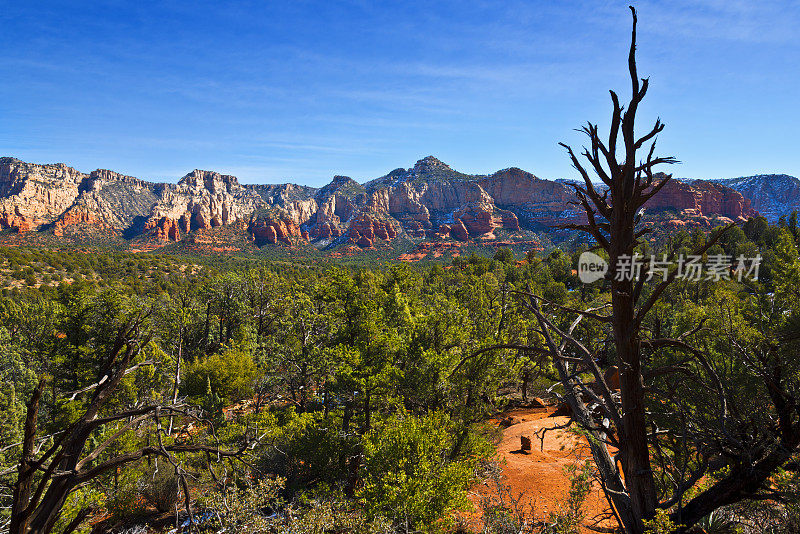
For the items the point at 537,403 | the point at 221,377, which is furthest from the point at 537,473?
the point at 221,377

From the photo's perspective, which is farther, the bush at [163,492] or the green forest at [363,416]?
the bush at [163,492]

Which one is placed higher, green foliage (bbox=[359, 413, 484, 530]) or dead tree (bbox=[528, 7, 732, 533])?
dead tree (bbox=[528, 7, 732, 533])

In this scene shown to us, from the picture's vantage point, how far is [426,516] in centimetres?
Answer: 1132

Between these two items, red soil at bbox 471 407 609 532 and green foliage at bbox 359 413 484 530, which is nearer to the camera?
green foliage at bbox 359 413 484 530

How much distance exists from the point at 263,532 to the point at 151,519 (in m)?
11.5

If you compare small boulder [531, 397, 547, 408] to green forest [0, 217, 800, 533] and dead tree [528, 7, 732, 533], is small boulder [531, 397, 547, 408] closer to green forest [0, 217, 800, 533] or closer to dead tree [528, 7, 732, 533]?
green forest [0, 217, 800, 533]

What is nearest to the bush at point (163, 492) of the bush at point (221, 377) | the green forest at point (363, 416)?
the green forest at point (363, 416)

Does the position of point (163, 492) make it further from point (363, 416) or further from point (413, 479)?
point (413, 479)

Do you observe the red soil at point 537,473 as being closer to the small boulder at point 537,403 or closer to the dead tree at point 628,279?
the small boulder at point 537,403

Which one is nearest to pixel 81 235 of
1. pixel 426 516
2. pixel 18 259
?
pixel 18 259

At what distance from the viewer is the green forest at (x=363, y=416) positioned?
321 cm

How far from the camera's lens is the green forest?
321cm

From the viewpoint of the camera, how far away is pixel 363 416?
59.5 feet

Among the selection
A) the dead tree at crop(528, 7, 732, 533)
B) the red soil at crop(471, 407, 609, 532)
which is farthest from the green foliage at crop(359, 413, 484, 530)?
the dead tree at crop(528, 7, 732, 533)
